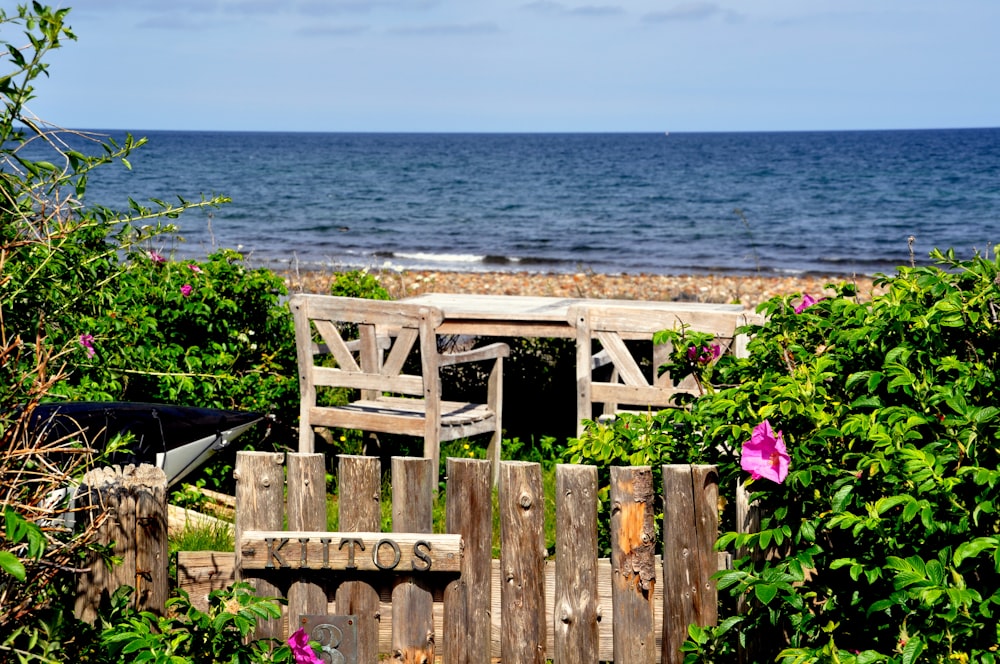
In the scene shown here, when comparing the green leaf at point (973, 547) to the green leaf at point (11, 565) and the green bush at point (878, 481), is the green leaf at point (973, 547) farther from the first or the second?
the green leaf at point (11, 565)

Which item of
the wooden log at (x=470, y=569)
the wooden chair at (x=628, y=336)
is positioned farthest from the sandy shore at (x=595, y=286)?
the wooden log at (x=470, y=569)

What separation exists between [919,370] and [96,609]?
2.12 m

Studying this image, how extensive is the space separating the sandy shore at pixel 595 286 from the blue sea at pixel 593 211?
783 millimetres

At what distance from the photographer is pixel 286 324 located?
561 centimetres

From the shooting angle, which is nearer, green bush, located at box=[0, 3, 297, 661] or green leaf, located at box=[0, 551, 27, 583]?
green leaf, located at box=[0, 551, 27, 583]

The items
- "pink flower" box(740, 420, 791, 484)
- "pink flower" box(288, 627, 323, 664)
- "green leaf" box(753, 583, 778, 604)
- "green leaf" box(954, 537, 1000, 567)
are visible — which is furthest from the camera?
"pink flower" box(288, 627, 323, 664)

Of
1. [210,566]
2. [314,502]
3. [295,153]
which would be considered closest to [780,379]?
[314,502]

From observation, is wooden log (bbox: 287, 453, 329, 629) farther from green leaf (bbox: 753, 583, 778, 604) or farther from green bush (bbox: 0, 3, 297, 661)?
green leaf (bbox: 753, 583, 778, 604)

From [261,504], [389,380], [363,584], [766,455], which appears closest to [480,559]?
[363,584]

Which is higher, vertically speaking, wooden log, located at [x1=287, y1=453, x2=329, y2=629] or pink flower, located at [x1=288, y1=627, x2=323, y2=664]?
wooden log, located at [x1=287, y1=453, x2=329, y2=629]

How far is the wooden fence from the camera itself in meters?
2.59

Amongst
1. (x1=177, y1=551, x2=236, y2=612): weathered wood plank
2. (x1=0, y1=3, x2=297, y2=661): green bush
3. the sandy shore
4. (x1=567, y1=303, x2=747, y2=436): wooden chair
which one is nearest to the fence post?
(x1=0, y1=3, x2=297, y2=661): green bush

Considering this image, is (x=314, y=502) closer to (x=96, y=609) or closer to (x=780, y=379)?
(x=96, y=609)

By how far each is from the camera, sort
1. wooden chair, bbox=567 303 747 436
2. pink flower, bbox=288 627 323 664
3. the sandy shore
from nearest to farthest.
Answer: pink flower, bbox=288 627 323 664
wooden chair, bbox=567 303 747 436
the sandy shore
